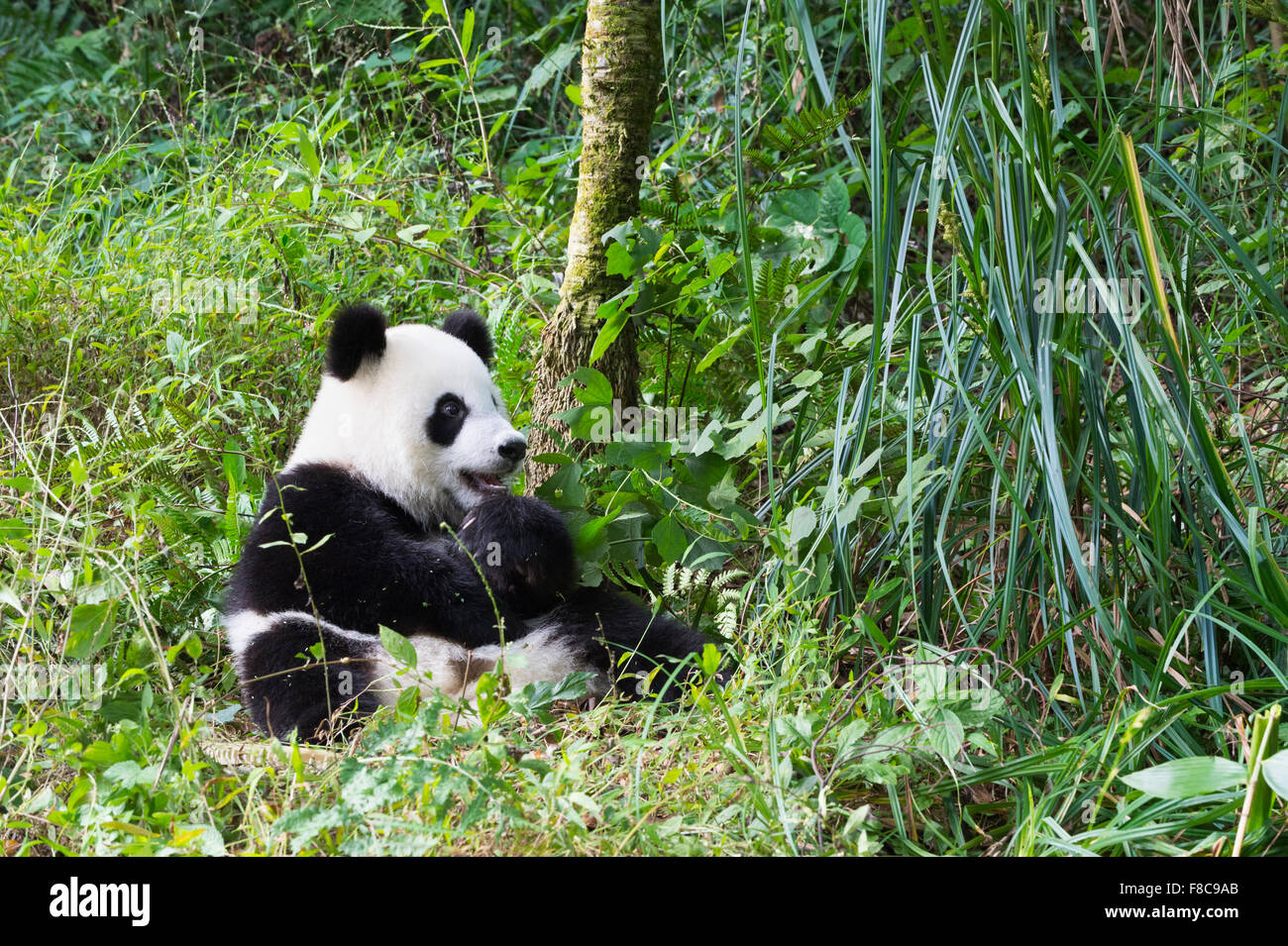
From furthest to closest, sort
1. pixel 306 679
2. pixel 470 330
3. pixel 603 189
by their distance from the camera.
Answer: pixel 603 189 → pixel 470 330 → pixel 306 679

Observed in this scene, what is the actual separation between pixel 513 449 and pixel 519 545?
303 mm

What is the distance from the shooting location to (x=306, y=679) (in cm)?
242

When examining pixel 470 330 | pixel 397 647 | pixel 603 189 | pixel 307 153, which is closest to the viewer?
pixel 397 647

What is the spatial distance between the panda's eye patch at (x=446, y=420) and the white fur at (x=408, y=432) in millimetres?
12

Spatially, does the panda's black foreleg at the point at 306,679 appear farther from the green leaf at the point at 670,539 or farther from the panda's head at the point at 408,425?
the green leaf at the point at 670,539

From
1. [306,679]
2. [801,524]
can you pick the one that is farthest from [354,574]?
[801,524]

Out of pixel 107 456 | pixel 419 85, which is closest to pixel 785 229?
pixel 107 456

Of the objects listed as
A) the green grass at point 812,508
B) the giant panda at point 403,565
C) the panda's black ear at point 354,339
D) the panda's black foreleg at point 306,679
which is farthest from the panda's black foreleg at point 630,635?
the panda's black ear at point 354,339

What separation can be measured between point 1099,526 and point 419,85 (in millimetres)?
4367

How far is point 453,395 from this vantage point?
2838 millimetres

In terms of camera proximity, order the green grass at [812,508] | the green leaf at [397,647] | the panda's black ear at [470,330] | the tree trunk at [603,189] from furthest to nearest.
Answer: the tree trunk at [603,189]
the panda's black ear at [470,330]
the green leaf at [397,647]
the green grass at [812,508]

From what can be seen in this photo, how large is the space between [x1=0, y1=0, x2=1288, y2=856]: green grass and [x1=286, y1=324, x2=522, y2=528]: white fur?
0.97ft

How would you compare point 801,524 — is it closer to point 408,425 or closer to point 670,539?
point 670,539

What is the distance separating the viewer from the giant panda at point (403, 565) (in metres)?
2.45
